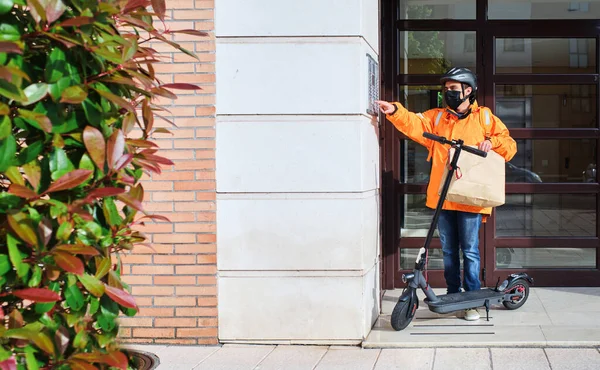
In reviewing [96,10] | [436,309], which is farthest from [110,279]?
[436,309]

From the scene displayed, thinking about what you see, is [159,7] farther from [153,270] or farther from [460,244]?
[460,244]

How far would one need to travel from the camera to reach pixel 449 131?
694 centimetres

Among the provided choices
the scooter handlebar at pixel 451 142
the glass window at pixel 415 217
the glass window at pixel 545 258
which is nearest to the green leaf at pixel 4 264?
the scooter handlebar at pixel 451 142

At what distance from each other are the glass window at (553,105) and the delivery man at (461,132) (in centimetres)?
132

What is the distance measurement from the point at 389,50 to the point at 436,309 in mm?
2666

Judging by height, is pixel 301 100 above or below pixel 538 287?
above

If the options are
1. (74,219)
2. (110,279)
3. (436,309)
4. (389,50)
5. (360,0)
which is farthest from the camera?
(389,50)

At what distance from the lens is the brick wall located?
6160mm

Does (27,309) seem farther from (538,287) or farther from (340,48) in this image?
(538,287)

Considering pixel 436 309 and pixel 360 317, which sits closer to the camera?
pixel 360 317

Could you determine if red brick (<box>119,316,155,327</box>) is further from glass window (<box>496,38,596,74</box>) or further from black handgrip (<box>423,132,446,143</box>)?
glass window (<box>496,38,596,74</box>)

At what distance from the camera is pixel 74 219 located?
2.31m

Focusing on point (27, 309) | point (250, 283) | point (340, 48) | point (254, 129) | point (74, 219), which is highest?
point (340, 48)

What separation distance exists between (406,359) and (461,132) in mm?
1953
